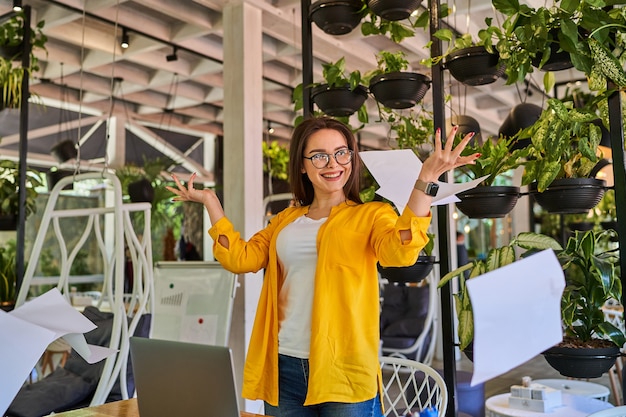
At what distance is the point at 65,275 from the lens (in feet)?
11.1

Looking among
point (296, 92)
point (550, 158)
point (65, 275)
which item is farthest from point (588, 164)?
point (65, 275)

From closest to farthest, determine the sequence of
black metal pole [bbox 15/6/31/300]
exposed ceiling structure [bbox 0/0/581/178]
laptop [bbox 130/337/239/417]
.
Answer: laptop [bbox 130/337/239/417]
black metal pole [bbox 15/6/31/300]
exposed ceiling structure [bbox 0/0/581/178]

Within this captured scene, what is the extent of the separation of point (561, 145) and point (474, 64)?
1.46 feet

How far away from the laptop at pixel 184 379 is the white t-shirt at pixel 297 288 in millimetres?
473

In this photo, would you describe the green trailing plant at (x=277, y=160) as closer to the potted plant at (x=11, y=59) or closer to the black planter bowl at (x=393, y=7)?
the potted plant at (x=11, y=59)

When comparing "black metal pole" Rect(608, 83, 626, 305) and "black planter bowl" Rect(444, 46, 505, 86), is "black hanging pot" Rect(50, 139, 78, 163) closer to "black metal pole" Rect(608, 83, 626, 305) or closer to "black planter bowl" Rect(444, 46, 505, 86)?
"black planter bowl" Rect(444, 46, 505, 86)

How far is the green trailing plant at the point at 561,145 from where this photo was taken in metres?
2.08

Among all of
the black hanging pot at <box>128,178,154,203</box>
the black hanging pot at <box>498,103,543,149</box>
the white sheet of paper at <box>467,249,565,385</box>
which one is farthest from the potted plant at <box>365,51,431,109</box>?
the black hanging pot at <box>128,178,154,203</box>

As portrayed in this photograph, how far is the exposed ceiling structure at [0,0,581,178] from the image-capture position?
16.2 ft

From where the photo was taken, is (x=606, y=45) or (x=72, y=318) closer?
(x=72, y=318)

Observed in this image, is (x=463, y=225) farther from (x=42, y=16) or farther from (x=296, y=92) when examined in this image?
(x=296, y=92)

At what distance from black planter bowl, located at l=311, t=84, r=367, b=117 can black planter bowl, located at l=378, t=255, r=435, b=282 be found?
2.41 ft

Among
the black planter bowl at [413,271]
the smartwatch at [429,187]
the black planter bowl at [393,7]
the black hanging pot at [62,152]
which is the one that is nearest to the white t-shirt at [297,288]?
the smartwatch at [429,187]

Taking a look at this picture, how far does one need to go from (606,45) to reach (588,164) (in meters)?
0.39
